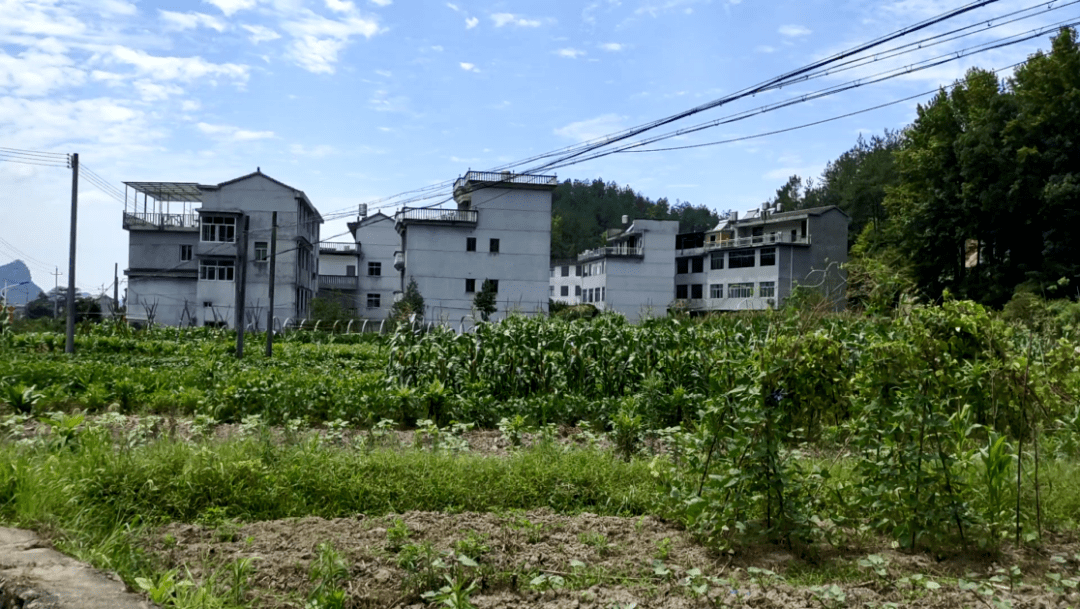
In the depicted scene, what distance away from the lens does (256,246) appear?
46.2m

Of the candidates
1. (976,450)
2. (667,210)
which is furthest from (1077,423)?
(667,210)

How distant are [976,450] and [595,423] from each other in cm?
455

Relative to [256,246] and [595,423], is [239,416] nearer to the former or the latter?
[595,423]

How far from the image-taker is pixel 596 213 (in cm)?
10344

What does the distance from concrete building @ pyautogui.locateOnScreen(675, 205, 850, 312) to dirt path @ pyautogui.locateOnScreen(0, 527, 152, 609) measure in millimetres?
49514

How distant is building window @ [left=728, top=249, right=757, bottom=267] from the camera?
58562 millimetres

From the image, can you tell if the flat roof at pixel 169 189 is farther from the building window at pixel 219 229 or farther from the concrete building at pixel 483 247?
the concrete building at pixel 483 247

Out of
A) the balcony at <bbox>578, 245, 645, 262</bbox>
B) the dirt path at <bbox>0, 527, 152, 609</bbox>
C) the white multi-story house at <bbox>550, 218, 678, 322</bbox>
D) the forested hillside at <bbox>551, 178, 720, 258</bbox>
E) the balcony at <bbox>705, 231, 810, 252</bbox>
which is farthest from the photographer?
the forested hillside at <bbox>551, 178, 720, 258</bbox>

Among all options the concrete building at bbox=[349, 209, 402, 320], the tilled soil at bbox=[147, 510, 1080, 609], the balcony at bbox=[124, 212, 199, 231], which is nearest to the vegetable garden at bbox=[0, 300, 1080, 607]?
the tilled soil at bbox=[147, 510, 1080, 609]

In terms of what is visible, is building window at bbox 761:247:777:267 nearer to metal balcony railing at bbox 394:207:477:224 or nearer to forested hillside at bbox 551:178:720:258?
metal balcony railing at bbox 394:207:477:224

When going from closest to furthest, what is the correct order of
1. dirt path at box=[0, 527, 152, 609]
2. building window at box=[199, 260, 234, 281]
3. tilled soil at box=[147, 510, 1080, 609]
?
dirt path at box=[0, 527, 152, 609], tilled soil at box=[147, 510, 1080, 609], building window at box=[199, 260, 234, 281]

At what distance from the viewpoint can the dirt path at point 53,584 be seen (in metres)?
3.44

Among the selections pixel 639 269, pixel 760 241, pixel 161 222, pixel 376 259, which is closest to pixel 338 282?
pixel 376 259

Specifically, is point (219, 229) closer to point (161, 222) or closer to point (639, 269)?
point (161, 222)
